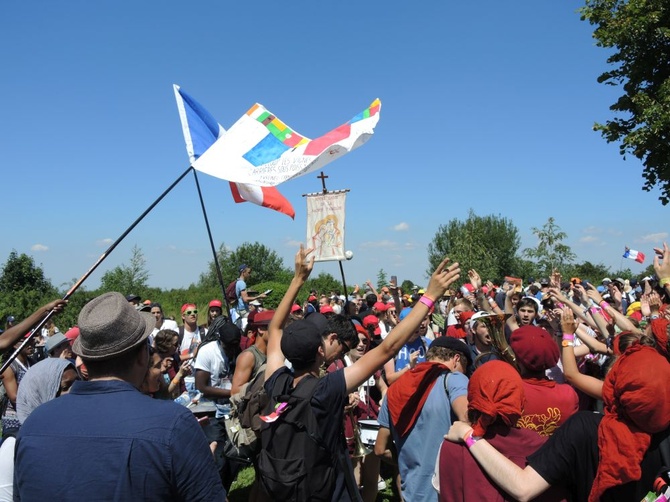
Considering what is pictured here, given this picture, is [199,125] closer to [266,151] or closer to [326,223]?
[266,151]

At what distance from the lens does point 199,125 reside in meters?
6.51

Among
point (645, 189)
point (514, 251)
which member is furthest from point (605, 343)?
point (514, 251)

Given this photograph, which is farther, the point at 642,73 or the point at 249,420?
the point at 642,73

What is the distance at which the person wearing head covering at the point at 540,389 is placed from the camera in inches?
112

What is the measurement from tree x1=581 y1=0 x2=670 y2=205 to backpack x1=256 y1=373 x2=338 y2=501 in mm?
18137

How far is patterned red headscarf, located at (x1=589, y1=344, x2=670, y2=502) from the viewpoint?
214 cm

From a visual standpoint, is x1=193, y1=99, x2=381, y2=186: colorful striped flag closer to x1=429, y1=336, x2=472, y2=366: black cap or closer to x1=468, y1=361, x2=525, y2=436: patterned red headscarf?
x1=429, y1=336, x2=472, y2=366: black cap

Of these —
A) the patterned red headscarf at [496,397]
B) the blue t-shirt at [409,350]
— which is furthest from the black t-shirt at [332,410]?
the blue t-shirt at [409,350]

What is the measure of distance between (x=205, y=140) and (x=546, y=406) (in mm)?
5009

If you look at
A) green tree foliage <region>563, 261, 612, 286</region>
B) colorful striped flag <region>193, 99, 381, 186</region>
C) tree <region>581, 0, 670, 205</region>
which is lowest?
green tree foliage <region>563, 261, 612, 286</region>

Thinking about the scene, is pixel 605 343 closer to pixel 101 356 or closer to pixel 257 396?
pixel 257 396

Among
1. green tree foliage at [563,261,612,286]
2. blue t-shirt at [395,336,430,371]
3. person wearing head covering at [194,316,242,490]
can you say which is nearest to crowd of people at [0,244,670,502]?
person wearing head covering at [194,316,242,490]

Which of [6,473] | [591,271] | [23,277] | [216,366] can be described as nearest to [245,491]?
[216,366]

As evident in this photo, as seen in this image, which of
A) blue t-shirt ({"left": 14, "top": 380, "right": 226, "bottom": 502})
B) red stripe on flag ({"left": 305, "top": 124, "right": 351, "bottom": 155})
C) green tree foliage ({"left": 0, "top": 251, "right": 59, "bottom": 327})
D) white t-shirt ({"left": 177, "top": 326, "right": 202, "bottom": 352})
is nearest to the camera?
blue t-shirt ({"left": 14, "top": 380, "right": 226, "bottom": 502})
